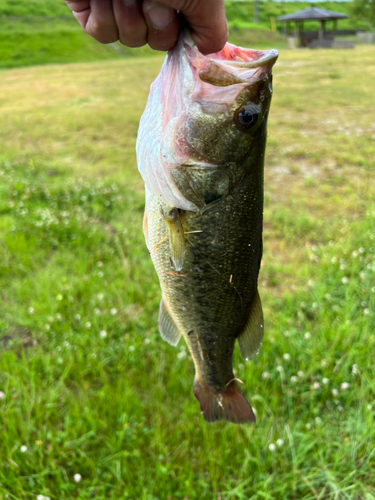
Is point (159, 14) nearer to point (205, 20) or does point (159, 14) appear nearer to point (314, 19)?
point (205, 20)

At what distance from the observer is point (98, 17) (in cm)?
118

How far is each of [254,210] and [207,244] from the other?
8.5 inches

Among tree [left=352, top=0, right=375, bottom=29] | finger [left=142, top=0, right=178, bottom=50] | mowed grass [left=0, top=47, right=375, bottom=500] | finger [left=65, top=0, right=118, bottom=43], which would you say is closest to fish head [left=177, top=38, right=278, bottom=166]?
finger [left=142, top=0, right=178, bottom=50]

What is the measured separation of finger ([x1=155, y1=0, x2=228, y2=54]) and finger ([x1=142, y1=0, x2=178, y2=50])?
2.1 inches

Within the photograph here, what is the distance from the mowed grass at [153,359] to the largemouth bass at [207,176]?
3.91 feet

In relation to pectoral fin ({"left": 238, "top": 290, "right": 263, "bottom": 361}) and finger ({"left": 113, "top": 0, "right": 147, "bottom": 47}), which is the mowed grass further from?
finger ({"left": 113, "top": 0, "right": 147, "bottom": 47})

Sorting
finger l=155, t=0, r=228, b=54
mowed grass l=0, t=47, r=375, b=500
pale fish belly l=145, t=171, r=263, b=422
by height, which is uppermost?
finger l=155, t=0, r=228, b=54

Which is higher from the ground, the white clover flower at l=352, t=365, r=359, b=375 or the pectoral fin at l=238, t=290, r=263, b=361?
the pectoral fin at l=238, t=290, r=263, b=361

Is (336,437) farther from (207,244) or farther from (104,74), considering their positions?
(104,74)

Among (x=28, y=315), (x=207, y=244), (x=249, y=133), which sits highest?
(x=249, y=133)

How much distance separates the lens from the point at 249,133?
1.22 meters

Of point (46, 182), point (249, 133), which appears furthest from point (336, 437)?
point (46, 182)

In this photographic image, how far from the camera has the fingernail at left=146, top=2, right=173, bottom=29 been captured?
107cm

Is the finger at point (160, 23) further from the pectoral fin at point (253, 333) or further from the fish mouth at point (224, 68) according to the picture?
the pectoral fin at point (253, 333)
